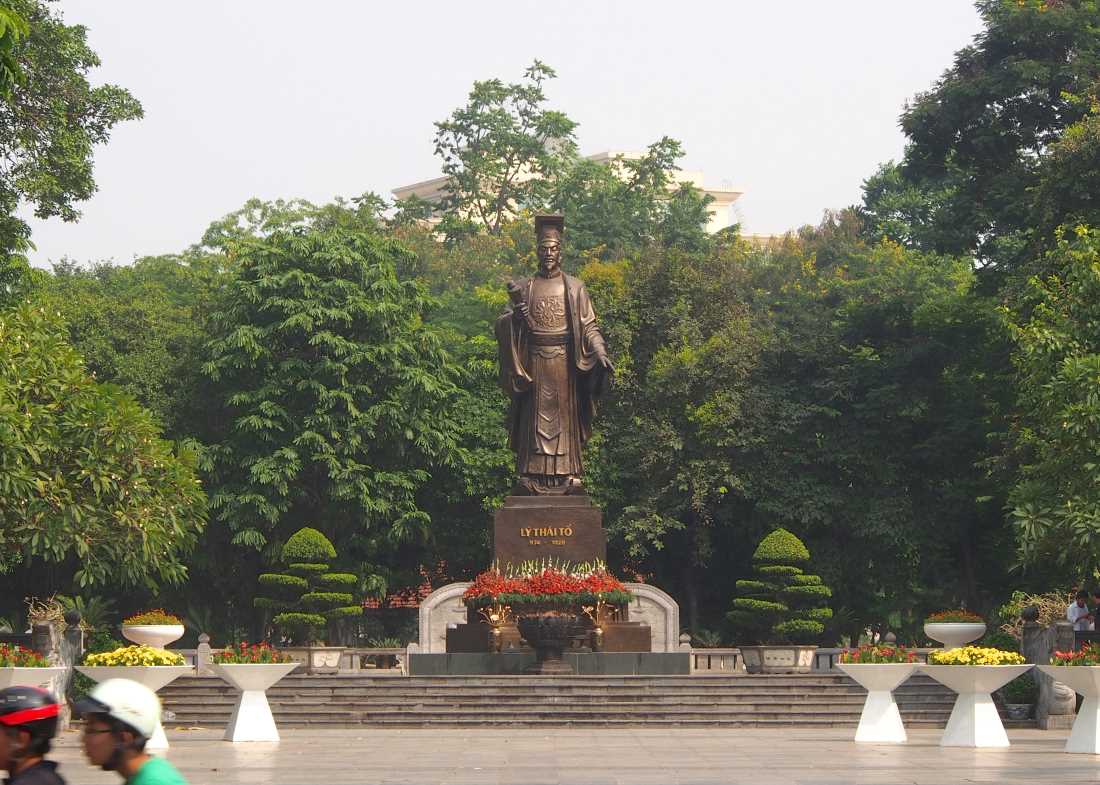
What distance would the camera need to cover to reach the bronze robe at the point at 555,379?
27.6m

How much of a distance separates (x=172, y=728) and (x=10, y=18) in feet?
46.1

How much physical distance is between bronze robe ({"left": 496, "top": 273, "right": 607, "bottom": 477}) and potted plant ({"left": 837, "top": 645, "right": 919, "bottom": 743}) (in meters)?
10.1

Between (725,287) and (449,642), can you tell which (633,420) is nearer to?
(725,287)

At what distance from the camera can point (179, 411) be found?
125 ft

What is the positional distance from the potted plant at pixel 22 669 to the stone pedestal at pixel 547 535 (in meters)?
9.38

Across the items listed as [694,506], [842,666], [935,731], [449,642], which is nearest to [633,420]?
[694,506]

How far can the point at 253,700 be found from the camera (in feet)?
61.8

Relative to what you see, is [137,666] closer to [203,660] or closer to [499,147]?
[203,660]

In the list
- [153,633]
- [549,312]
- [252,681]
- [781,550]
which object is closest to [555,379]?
[549,312]

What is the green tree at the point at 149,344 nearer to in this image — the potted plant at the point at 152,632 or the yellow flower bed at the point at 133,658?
the potted plant at the point at 152,632

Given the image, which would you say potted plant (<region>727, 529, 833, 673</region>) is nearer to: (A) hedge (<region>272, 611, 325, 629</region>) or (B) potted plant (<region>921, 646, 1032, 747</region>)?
(A) hedge (<region>272, 611, 325, 629</region>)

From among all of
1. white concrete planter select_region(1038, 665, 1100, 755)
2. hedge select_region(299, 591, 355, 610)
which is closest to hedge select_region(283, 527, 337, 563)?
hedge select_region(299, 591, 355, 610)

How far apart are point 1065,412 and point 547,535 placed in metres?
8.20

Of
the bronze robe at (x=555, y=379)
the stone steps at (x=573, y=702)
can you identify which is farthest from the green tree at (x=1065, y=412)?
the bronze robe at (x=555, y=379)
